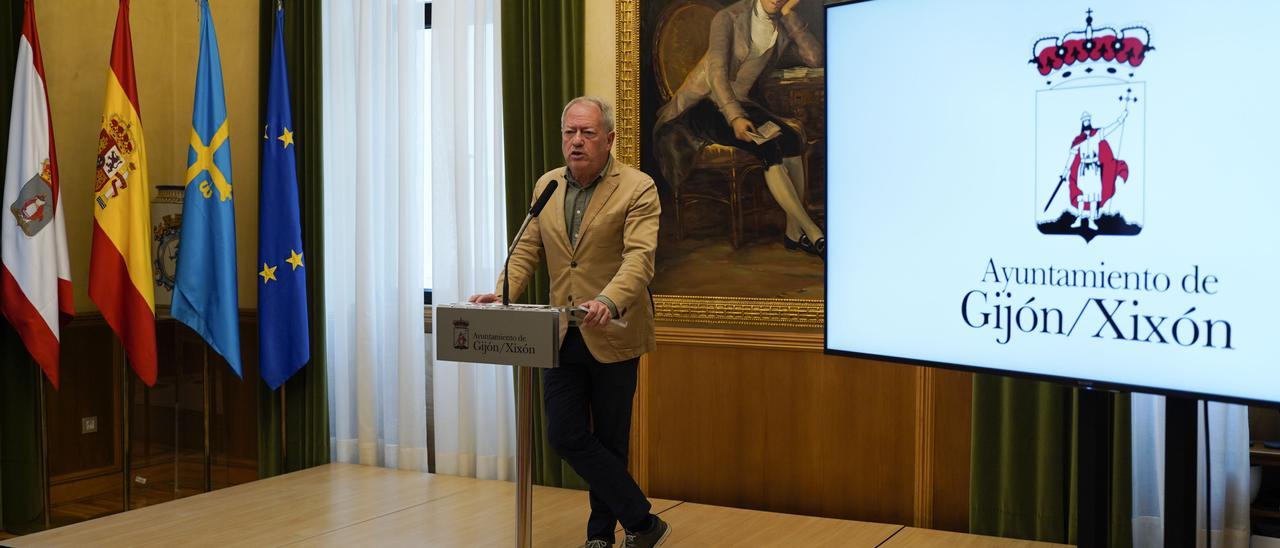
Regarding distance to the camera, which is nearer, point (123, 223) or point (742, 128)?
point (742, 128)

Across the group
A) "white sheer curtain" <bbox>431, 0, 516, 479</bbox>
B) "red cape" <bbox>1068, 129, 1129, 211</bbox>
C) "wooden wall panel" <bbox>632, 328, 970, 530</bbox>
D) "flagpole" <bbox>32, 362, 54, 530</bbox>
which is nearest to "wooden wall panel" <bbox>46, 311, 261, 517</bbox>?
"flagpole" <bbox>32, 362, 54, 530</bbox>

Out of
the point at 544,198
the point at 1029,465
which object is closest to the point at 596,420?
the point at 544,198

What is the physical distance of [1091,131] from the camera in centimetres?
229

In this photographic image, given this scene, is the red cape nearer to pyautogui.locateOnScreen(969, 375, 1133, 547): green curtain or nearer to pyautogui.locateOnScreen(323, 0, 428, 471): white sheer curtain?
pyautogui.locateOnScreen(969, 375, 1133, 547): green curtain

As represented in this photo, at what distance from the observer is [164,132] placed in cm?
565

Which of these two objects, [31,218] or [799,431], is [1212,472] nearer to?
[799,431]

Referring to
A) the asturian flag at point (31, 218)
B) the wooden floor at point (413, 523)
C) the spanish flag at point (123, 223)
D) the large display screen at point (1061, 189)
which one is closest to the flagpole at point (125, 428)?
the spanish flag at point (123, 223)

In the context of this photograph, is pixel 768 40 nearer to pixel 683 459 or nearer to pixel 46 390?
pixel 683 459

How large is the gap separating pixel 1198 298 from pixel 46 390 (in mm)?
4802

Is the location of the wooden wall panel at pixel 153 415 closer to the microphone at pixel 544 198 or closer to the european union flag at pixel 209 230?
the european union flag at pixel 209 230

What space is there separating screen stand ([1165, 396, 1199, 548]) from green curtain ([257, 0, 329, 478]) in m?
4.11

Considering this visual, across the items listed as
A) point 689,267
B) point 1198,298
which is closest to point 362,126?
point 689,267

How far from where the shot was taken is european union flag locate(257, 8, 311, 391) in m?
5.24

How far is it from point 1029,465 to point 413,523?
238 cm
